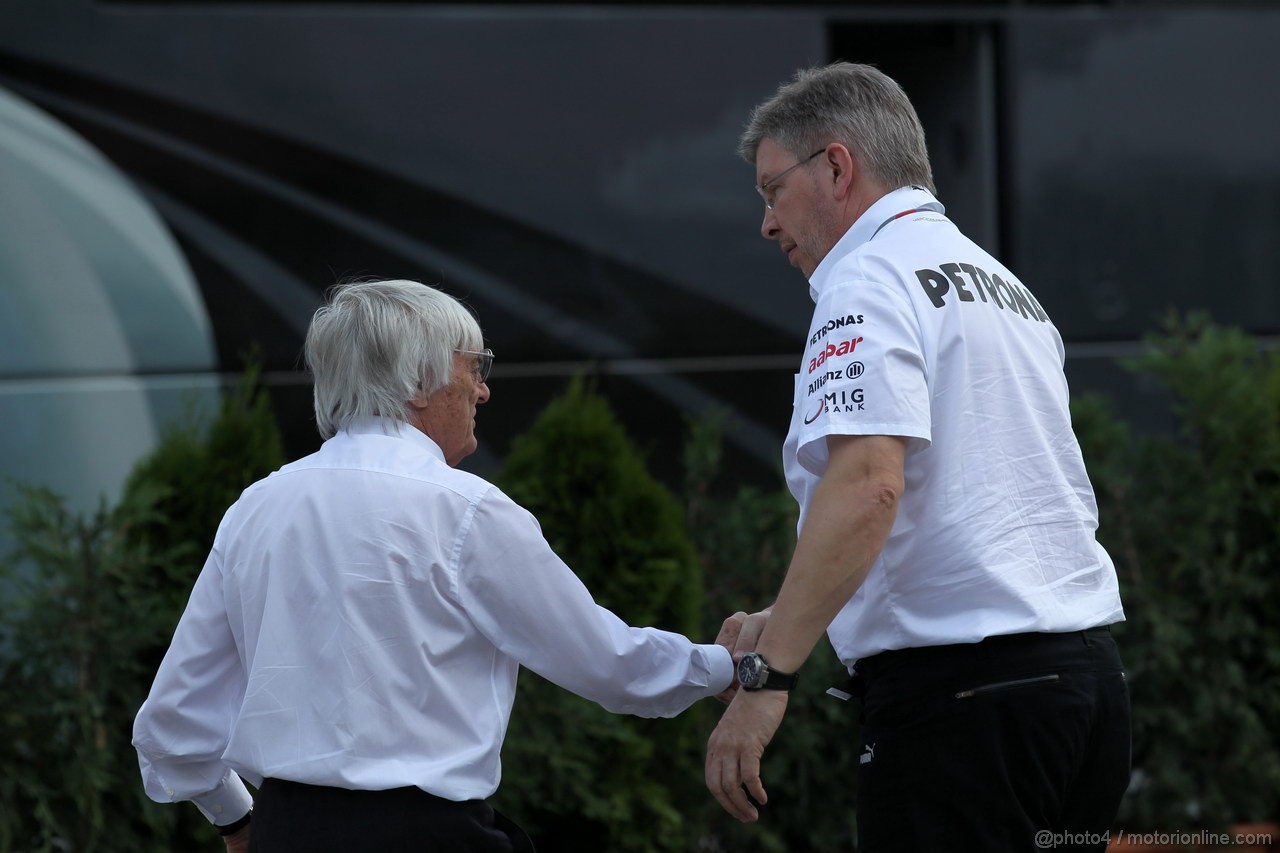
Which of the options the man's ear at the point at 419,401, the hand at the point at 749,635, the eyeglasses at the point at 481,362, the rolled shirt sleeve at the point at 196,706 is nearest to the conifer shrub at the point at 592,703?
the hand at the point at 749,635

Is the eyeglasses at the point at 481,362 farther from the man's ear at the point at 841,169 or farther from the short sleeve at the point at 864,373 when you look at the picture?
the man's ear at the point at 841,169

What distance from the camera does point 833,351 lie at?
2.39m

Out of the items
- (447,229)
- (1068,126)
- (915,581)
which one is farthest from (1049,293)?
(915,581)

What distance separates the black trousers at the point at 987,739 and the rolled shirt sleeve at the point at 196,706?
117cm

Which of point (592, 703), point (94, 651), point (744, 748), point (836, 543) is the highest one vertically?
point (836, 543)

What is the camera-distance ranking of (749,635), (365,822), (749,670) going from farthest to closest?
(749,635) < (749,670) < (365,822)

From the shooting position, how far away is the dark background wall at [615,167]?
18.8ft

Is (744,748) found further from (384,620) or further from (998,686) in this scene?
(384,620)

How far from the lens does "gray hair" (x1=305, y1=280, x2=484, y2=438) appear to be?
7.78 feet

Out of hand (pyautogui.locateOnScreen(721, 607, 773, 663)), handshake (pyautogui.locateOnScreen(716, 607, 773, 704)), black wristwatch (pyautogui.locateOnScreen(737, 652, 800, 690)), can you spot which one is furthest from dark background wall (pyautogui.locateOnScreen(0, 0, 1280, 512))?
black wristwatch (pyautogui.locateOnScreen(737, 652, 800, 690))

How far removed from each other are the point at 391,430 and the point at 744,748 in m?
0.82

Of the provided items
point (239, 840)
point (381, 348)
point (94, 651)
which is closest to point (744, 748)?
point (381, 348)

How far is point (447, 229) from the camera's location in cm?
598

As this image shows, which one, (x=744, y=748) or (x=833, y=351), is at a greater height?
(x=833, y=351)
